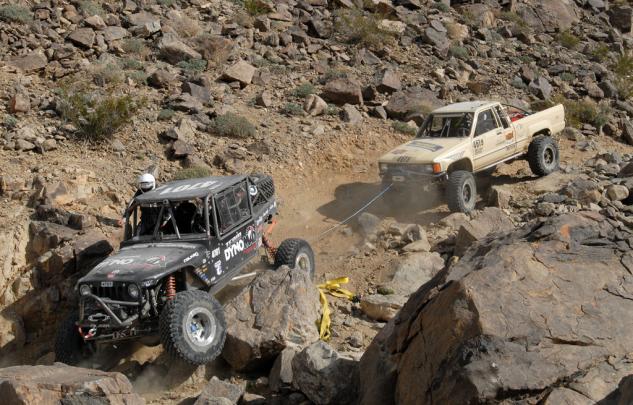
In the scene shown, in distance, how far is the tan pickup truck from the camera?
11.6 meters

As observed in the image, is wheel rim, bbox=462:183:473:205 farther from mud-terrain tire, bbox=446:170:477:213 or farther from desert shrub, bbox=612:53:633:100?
desert shrub, bbox=612:53:633:100

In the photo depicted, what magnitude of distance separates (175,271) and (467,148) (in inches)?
254

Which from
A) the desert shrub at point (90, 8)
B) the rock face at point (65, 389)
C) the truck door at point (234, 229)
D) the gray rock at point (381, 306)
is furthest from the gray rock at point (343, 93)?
the rock face at point (65, 389)

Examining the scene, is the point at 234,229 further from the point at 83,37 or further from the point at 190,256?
the point at 83,37

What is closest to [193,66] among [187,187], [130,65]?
[130,65]

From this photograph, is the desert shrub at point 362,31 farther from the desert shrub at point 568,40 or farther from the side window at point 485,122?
the side window at point 485,122

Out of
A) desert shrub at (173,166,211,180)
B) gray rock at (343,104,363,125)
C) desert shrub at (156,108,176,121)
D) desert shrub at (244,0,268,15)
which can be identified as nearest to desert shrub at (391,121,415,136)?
gray rock at (343,104,363,125)

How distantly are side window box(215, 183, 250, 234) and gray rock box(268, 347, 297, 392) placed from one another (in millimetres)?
1921

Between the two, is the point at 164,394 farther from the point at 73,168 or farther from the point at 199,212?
the point at 73,168

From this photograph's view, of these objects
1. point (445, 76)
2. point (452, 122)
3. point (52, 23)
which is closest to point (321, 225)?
point (452, 122)

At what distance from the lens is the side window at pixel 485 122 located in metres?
12.4

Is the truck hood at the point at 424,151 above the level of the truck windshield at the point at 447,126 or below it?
below

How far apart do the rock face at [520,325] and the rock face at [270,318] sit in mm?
1697

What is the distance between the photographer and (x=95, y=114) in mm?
13758
